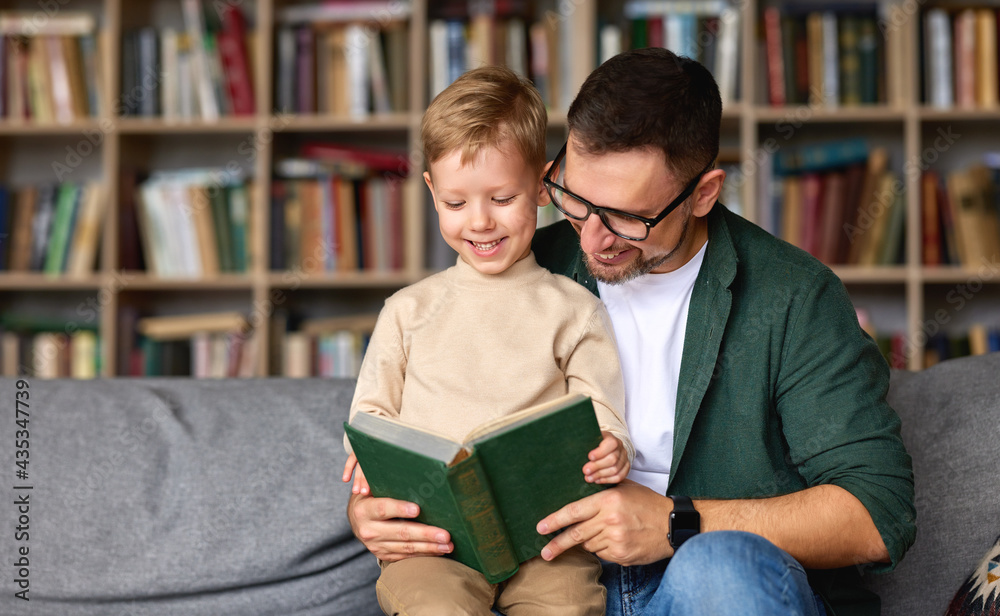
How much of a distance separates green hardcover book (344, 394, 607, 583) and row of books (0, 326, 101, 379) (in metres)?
2.22

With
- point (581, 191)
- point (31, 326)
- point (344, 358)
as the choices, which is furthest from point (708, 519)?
point (31, 326)

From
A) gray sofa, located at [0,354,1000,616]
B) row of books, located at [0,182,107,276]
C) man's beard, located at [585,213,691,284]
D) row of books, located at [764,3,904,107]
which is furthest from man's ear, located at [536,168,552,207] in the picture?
row of books, located at [0,182,107,276]

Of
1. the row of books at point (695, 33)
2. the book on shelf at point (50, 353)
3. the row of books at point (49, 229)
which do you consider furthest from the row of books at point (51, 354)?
the row of books at point (695, 33)

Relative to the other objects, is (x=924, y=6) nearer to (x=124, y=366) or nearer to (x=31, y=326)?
(x=124, y=366)

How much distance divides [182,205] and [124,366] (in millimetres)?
582

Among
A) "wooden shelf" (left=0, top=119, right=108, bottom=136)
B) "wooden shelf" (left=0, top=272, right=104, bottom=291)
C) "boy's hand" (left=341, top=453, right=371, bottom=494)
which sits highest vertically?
"wooden shelf" (left=0, top=119, right=108, bottom=136)

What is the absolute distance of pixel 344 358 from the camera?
299cm

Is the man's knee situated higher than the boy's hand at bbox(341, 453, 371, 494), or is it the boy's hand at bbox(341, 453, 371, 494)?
the boy's hand at bbox(341, 453, 371, 494)

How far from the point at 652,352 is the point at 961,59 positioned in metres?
2.05

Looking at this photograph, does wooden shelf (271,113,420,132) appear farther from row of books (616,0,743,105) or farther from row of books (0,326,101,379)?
row of books (0,326,101,379)

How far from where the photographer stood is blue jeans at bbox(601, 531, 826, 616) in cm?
103

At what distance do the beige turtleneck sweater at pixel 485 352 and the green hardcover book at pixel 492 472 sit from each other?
0.42 feet

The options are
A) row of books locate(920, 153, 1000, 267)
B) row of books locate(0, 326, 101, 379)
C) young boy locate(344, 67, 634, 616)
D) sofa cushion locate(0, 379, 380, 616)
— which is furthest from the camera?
row of books locate(0, 326, 101, 379)

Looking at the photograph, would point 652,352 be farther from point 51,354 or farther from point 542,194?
point 51,354
